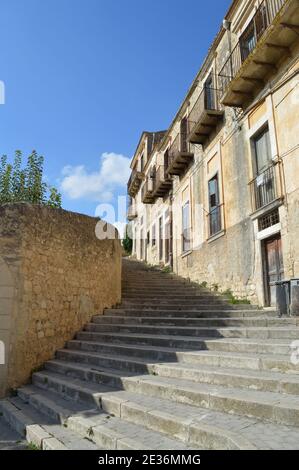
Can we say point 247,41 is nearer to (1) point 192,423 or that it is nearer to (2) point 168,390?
(2) point 168,390

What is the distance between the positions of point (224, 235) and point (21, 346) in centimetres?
664

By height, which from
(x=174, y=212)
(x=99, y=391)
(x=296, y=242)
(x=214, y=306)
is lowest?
(x=99, y=391)

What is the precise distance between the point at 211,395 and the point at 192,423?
50 cm

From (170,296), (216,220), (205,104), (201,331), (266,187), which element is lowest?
(201,331)

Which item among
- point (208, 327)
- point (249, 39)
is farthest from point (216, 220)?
point (208, 327)

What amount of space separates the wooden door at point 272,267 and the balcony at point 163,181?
8.58 m

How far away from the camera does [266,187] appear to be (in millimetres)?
8867

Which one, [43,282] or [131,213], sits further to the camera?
[131,213]

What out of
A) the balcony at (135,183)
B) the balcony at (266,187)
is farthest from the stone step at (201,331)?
the balcony at (135,183)

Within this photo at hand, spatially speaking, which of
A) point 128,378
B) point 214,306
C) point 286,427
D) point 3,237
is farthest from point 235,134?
point 286,427

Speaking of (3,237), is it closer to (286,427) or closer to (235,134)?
(286,427)

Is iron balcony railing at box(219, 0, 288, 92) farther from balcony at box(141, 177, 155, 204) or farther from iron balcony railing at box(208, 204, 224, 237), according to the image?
balcony at box(141, 177, 155, 204)

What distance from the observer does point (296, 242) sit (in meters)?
7.46

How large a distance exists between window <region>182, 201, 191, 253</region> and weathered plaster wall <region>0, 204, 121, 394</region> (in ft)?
18.3
